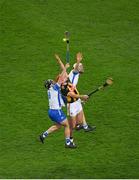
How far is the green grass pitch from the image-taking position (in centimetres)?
1956

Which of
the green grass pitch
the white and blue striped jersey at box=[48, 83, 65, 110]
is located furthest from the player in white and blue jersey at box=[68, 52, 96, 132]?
the white and blue striped jersey at box=[48, 83, 65, 110]

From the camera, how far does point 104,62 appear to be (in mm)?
27172

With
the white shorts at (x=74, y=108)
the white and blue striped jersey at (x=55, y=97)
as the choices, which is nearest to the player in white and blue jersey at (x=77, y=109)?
the white shorts at (x=74, y=108)

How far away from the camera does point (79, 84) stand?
2541cm

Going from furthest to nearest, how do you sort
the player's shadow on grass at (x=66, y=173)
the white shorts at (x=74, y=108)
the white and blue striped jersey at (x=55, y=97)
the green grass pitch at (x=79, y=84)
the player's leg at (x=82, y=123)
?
1. the player's leg at (x=82, y=123)
2. the white shorts at (x=74, y=108)
3. the white and blue striped jersey at (x=55, y=97)
4. the green grass pitch at (x=79, y=84)
5. the player's shadow on grass at (x=66, y=173)

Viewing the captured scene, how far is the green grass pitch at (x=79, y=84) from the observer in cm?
1956

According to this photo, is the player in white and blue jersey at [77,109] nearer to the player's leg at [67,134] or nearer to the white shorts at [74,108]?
the white shorts at [74,108]

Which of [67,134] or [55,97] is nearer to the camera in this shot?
[55,97]

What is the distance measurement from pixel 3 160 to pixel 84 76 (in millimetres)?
7421

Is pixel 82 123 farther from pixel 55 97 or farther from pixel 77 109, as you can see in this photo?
pixel 55 97

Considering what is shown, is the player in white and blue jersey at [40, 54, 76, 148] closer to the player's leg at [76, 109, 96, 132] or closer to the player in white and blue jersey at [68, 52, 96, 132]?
the player in white and blue jersey at [68, 52, 96, 132]

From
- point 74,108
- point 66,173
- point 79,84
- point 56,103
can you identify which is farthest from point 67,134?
point 79,84

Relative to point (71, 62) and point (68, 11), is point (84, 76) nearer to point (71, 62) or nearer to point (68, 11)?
point (71, 62)

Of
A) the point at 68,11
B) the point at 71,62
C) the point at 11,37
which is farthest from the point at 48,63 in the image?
the point at 68,11
